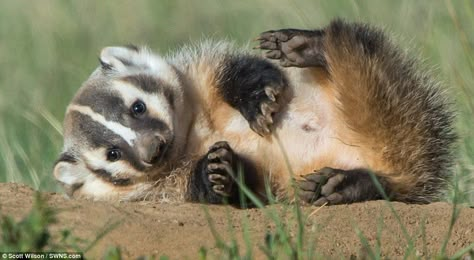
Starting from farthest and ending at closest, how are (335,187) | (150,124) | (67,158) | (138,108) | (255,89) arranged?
1. (67,158)
2. (255,89)
3. (138,108)
4. (150,124)
5. (335,187)

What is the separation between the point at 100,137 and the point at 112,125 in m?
0.10

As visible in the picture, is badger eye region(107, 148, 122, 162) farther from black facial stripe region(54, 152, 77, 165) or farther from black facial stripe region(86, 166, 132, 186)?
black facial stripe region(54, 152, 77, 165)

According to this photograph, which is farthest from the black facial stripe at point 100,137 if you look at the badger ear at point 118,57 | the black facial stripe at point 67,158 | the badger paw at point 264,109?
the badger paw at point 264,109

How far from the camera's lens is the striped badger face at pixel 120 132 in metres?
4.80

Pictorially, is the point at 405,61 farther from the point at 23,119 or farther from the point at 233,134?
the point at 23,119

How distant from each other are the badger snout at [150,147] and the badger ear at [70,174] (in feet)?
1.68

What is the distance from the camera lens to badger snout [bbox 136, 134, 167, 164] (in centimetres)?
466

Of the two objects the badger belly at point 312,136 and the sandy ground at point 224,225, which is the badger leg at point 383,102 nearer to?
the badger belly at point 312,136

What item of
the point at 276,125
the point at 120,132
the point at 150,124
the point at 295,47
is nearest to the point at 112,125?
the point at 120,132

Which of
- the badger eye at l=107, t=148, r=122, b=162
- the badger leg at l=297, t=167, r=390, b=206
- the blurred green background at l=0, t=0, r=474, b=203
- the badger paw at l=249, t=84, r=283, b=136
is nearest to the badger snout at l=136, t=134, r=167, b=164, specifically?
the badger eye at l=107, t=148, r=122, b=162

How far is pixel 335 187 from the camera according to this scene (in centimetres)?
458

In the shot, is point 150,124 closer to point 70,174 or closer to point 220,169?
point 220,169

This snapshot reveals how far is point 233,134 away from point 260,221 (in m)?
0.99

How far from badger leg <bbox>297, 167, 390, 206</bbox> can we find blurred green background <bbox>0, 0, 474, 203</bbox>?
131cm
